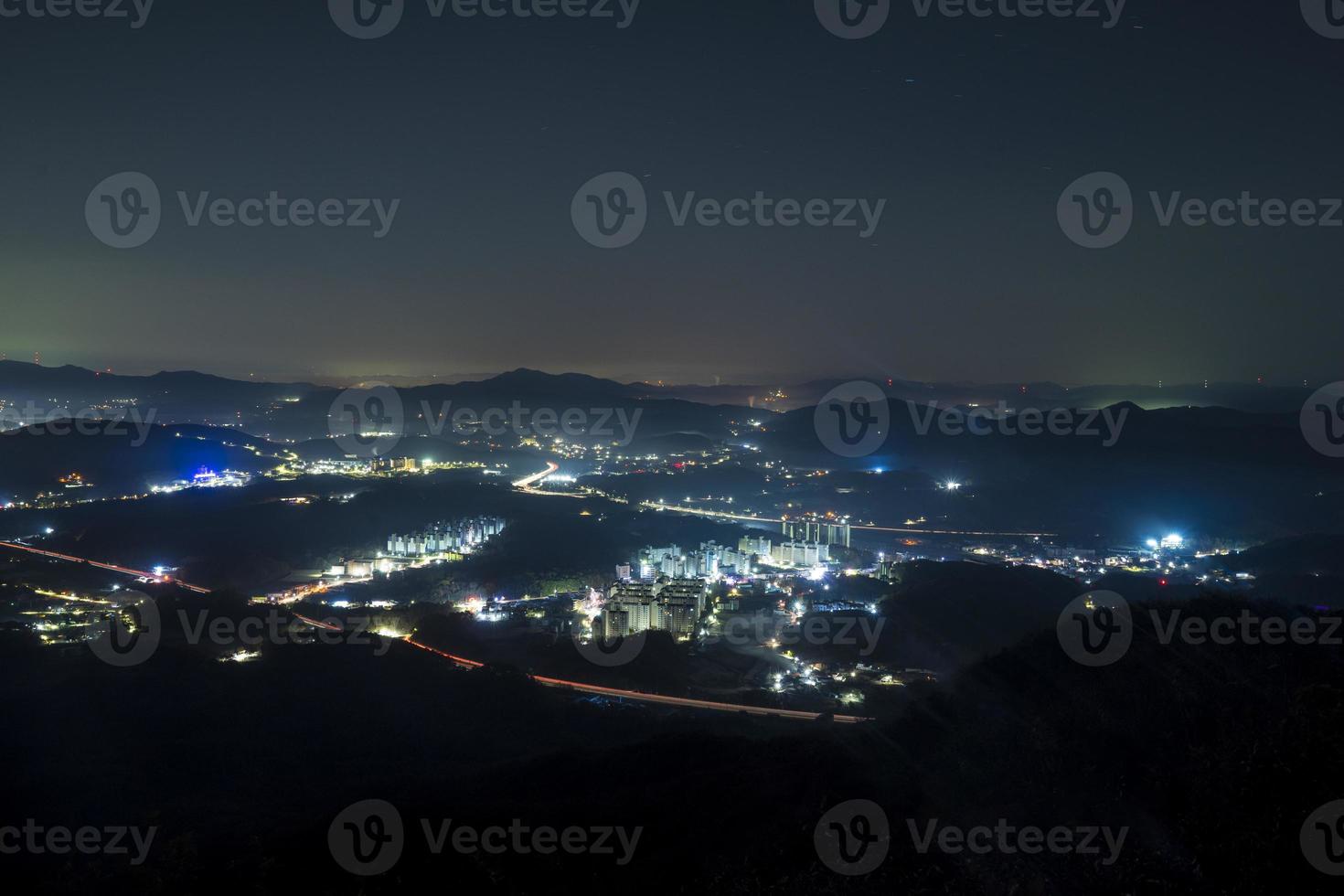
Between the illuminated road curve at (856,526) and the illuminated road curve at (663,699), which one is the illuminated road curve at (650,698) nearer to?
the illuminated road curve at (663,699)

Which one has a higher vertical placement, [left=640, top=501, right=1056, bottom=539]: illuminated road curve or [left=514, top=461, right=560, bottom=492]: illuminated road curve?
[left=514, top=461, right=560, bottom=492]: illuminated road curve

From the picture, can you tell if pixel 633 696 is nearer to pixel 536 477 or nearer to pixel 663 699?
pixel 663 699

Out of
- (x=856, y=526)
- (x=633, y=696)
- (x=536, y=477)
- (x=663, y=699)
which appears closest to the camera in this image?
(x=663, y=699)

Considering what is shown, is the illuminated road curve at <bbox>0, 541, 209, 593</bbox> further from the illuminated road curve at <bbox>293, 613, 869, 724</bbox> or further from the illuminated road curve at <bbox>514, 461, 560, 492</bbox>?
the illuminated road curve at <bbox>514, 461, 560, 492</bbox>

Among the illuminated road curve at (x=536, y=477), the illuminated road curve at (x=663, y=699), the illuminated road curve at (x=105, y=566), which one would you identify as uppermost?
the illuminated road curve at (x=536, y=477)

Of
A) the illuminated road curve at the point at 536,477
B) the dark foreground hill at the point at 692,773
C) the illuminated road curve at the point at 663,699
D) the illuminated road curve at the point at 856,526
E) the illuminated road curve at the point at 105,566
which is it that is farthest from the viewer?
the illuminated road curve at the point at 536,477

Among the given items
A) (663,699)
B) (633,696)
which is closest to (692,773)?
(663,699)

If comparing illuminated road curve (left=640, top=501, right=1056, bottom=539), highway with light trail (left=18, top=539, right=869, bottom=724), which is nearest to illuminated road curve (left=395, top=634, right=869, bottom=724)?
highway with light trail (left=18, top=539, right=869, bottom=724)

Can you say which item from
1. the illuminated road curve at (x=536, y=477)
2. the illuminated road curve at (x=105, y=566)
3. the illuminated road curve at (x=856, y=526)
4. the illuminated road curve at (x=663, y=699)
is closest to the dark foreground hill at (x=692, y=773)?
the illuminated road curve at (x=663, y=699)
